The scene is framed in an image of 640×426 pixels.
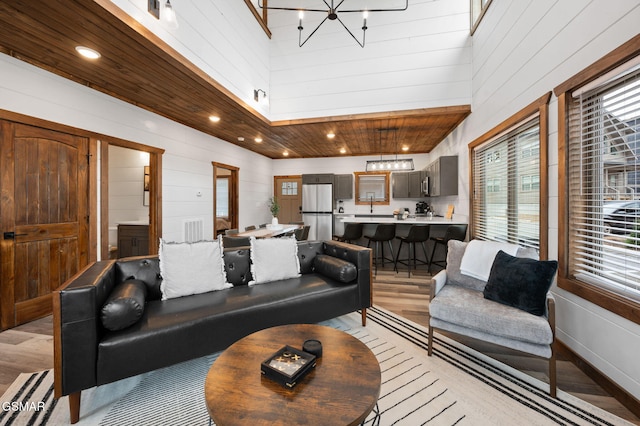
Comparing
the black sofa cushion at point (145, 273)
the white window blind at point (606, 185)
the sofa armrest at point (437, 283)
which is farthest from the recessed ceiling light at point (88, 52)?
the white window blind at point (606, 185)

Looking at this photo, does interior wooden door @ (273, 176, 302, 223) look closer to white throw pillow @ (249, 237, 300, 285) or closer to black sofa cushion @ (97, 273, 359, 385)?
white throw pillow @ (249, 237, 300, 285)

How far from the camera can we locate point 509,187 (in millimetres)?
3168

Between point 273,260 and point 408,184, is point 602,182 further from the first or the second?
point 408,184

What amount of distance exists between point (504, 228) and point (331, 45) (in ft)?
13.1

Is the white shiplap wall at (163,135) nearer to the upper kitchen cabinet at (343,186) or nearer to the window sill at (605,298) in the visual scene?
the upper kitchen cabinet at (343,186)

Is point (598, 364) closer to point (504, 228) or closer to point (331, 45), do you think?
point (504, 228)

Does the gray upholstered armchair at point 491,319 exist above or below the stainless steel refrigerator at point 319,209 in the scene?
below

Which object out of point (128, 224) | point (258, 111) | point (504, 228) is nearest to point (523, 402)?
point (504, 228)

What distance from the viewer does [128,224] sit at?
188 inches

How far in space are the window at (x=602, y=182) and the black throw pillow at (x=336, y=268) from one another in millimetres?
1699

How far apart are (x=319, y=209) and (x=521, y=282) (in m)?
5.90

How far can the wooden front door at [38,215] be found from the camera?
270 cm

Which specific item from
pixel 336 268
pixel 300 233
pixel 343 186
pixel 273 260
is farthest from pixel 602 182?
pixel 343 186

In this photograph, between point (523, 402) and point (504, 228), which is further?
point (504, 228)
